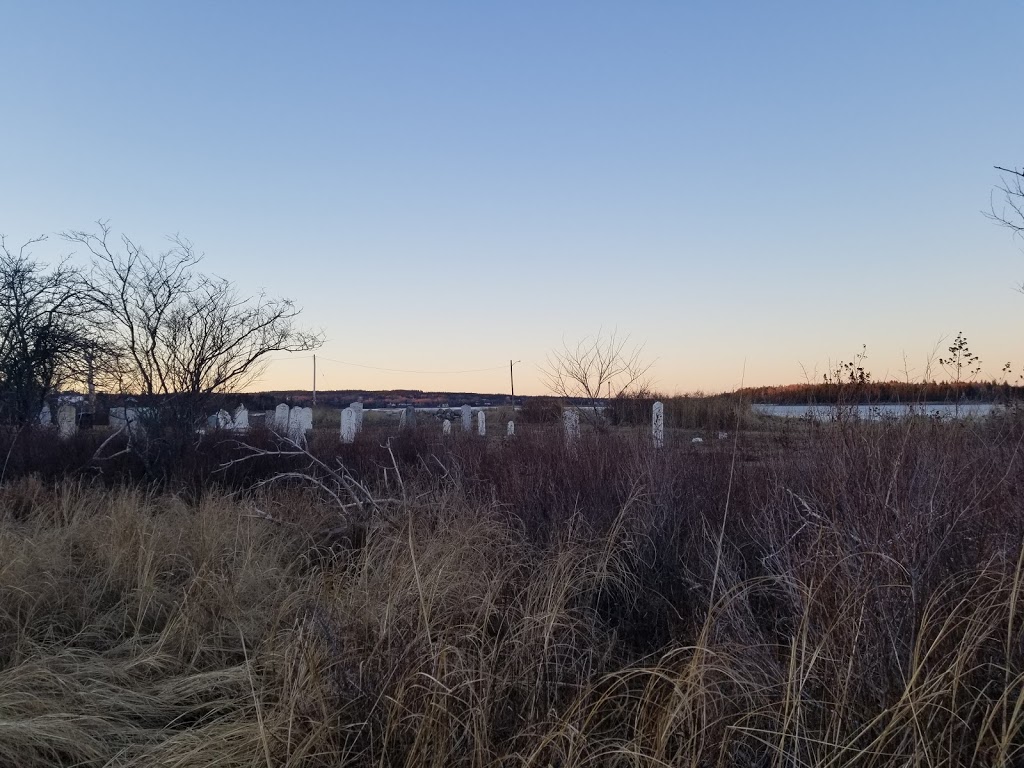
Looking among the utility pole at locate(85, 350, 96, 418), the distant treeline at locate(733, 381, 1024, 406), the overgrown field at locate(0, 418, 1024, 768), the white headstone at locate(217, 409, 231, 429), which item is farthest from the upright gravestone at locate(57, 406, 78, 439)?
the distant treeline at locate(733, 381, 1024, 406)

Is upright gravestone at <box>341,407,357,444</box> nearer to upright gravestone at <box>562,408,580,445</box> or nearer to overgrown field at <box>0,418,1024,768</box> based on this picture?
upright gravestone at <box>562,408,580,445</box>

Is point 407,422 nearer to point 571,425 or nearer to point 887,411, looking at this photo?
point 571,425

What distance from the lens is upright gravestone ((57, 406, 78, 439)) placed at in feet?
41.3

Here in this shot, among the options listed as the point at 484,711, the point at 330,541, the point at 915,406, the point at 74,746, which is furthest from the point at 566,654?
the point at 330,541

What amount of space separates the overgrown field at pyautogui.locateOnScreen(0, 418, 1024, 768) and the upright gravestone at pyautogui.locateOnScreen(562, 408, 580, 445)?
2.08 m

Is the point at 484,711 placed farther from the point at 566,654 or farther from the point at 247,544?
the point at 247,544

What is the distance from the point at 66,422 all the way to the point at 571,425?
9.21 m

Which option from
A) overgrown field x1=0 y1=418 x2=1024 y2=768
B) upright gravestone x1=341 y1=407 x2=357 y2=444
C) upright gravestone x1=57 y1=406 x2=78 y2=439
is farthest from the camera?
upright gravestone x1=341 y1=407 x2=357 y2=444

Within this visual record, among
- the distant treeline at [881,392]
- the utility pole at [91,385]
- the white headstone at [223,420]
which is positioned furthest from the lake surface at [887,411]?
the utility pole at [91,385]

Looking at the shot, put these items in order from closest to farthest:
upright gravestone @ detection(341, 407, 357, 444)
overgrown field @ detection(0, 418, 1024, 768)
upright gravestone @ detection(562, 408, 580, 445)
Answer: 1. overgrown field @ detection(0, 418, 1024, 768)
2. upright gravestone @ detection(562, 408, 580, 445)
3. upright gravestone @ detection(341, 407, 357, 444)

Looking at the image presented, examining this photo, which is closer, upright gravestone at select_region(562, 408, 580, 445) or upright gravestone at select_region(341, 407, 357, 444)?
upright gravestone at select_region(562, 408, 580, 445)

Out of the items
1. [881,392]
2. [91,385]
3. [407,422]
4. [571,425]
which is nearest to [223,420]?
[91,385]

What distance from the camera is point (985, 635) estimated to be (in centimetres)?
234

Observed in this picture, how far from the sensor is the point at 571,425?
958 cm
